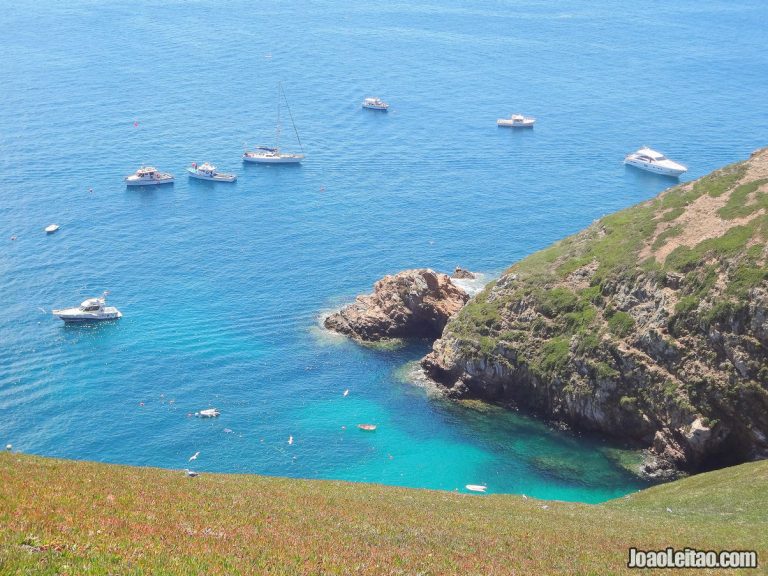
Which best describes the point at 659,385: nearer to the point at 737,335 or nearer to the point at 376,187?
the point at 737,335

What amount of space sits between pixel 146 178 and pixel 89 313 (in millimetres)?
56871

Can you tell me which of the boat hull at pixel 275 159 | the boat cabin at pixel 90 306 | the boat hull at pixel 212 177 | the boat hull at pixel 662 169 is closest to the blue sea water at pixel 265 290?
the boat hull at pixel 212 177

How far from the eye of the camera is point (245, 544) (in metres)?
34.7

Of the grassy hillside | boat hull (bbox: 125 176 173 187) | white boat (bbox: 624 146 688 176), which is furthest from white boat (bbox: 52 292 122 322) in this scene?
white boat (bbox: 624 146 688 176)

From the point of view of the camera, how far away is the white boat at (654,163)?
612ft

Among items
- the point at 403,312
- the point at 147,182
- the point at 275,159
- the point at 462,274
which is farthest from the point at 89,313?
the point at 275,159

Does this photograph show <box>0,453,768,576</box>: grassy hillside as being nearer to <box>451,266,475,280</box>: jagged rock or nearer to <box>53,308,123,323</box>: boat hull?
<box>53,308,123,323</box>: boat hull

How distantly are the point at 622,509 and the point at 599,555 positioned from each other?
23.3 metres

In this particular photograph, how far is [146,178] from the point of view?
569ft

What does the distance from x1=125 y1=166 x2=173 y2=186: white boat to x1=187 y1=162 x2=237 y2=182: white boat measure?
5734mm

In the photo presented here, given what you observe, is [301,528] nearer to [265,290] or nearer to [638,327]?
[638,327]

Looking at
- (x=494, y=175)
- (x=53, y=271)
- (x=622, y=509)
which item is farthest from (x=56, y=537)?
(x=494, y=175)

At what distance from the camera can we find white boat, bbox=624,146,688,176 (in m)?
187

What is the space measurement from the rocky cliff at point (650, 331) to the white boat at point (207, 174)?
82.0 metres
